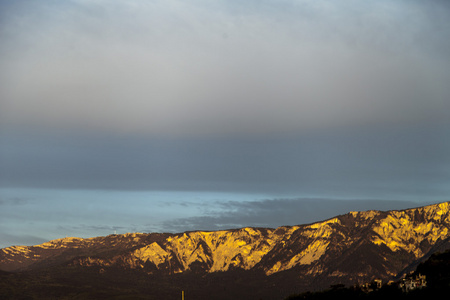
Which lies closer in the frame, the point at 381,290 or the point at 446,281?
the point at 446,281

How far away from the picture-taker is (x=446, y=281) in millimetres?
174750

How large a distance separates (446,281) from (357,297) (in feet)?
113

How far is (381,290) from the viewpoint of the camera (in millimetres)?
192250

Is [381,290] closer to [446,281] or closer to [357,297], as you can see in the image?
[357,297]

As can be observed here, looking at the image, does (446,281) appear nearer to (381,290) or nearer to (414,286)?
(414,286)

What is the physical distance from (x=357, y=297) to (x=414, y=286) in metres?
25.4

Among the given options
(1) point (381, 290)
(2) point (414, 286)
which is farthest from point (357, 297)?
(2) point (414, 286)

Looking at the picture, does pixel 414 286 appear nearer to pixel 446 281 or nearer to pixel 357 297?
pixel 446 281

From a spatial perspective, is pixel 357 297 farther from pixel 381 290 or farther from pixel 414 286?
pixel 414 286

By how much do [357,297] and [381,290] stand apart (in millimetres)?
10314

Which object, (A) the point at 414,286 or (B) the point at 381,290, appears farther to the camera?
(B) the point at 381,290

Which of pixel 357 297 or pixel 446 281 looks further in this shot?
pixel 357 297

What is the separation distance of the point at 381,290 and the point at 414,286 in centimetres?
1533

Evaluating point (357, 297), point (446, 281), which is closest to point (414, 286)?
point (446, 281)
